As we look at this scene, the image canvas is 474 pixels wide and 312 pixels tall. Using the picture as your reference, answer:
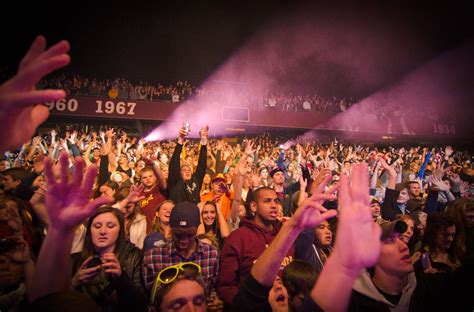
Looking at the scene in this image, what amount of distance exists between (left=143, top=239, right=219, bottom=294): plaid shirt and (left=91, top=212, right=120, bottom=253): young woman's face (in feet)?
0.95

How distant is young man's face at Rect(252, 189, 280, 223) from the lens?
2.75m

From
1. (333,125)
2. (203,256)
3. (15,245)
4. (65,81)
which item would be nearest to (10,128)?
(15,245)

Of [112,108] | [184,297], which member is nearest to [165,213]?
[184,297]

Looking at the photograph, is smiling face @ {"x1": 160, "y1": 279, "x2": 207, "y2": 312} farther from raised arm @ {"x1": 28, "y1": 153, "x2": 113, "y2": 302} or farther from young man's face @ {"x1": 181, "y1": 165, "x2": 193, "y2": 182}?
→ young man's face @ {"x1": 181, "y1": 165, "x2": 193, "y2": 182}

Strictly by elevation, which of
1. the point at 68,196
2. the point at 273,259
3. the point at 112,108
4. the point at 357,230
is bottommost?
the point at 273,259

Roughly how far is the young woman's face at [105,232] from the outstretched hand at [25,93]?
133cm

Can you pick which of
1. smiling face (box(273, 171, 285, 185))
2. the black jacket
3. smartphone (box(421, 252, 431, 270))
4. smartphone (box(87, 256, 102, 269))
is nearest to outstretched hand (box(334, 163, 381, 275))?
smartphone (box(87, 256, 102, 269))

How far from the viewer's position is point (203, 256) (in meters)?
2.43

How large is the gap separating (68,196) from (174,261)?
1310 millimetres

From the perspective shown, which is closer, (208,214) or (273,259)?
(273,259)

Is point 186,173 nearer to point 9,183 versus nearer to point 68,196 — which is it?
point 9,183

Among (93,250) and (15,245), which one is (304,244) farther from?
(15,245)

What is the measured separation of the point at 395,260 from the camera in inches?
78.5

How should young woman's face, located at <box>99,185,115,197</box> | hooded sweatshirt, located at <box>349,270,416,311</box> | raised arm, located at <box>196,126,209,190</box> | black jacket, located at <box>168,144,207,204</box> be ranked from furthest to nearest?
raised arm, located at <box>196,126,209,190</box>, black jacket, located at <box>168,144,207,204</box>, young woman's face, located at <box>99,185,115,197</box>, hooded sweatshirt, located at <box>349,270,416,311</box>
